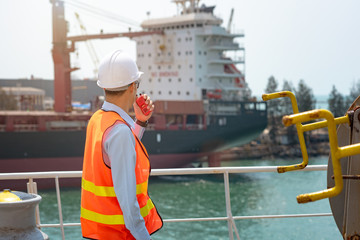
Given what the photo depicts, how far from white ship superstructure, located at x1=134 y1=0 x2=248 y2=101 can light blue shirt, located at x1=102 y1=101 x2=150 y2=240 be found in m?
23.5

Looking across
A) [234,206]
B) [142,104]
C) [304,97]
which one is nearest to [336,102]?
[304,97]

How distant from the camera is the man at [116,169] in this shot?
1.25 m

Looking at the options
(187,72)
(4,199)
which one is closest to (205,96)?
(187,72)

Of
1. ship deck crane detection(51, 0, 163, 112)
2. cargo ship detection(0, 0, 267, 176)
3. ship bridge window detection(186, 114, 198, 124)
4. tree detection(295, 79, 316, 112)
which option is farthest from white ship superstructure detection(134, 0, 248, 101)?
tree detection(295, 79, 316, 112)

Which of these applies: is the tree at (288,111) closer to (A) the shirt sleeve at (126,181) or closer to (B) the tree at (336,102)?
(B) the tree at (336,102)

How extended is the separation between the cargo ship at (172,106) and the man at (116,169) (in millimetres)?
17255

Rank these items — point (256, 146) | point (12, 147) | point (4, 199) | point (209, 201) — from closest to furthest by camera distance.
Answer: point (4, 199), point (209, 201), point (12, 147), point (256, 146)

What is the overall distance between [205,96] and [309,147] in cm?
1515

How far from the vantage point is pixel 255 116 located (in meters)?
24.6

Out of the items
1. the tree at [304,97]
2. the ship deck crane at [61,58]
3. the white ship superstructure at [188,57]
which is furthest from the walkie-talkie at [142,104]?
the tree at [304,97]

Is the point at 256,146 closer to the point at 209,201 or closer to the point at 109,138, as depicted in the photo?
the point at 209,201

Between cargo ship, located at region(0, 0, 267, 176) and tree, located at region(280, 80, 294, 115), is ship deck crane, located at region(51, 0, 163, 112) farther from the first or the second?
tree, located at region(280, 80, 294, 115)

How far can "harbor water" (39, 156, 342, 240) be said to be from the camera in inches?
458

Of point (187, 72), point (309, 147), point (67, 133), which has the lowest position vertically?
point (309, 147)
